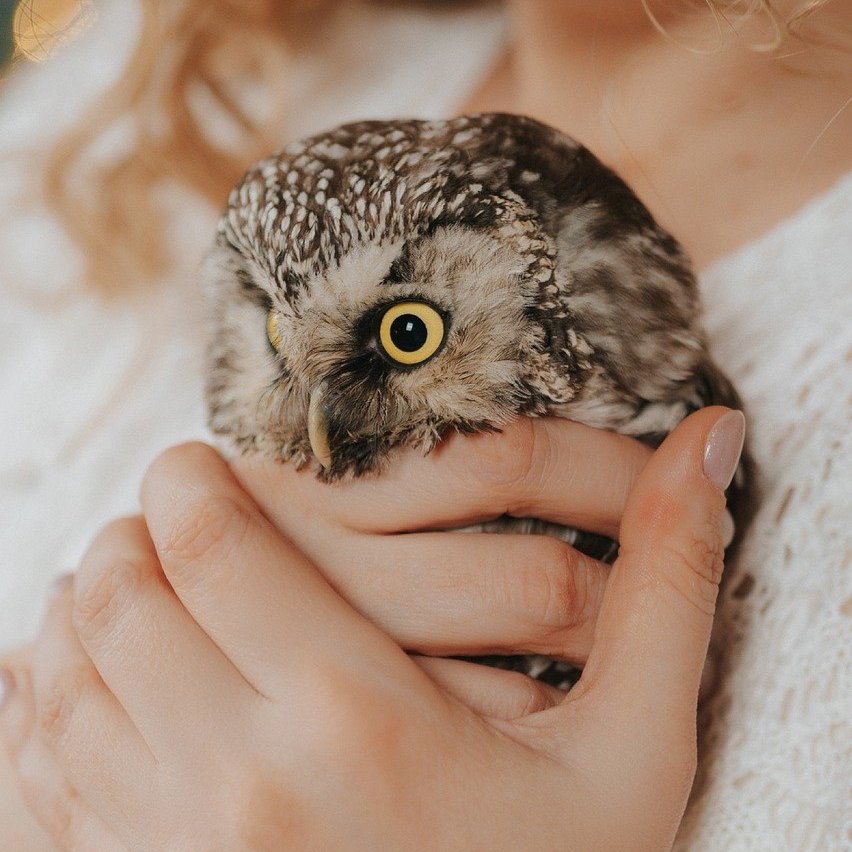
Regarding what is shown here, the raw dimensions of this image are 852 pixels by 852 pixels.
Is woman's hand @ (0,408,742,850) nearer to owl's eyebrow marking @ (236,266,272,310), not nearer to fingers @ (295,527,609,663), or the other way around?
fingers @ (295,527,609,663)

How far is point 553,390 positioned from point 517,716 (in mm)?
373

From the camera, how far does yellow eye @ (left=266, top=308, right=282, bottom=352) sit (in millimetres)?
933

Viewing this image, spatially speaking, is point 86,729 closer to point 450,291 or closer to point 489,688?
point 489,688

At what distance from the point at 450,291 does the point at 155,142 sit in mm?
1535

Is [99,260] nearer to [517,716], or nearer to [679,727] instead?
[517,716]

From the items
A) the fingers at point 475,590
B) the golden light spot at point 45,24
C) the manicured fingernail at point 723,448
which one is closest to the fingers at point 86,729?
the fingers at point 475,590

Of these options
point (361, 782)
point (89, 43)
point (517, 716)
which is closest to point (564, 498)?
point (517, 716)

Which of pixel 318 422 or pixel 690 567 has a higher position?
pixel 318 422

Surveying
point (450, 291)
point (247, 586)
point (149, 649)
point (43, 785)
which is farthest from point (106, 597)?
point (450, 291)

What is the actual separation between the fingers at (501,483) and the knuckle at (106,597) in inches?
9.4

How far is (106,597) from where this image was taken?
3.26 feet

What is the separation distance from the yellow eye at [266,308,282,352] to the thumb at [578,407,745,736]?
45cm

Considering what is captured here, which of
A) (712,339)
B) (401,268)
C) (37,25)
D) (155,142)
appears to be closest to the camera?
(401,268)

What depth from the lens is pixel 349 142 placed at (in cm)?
93
